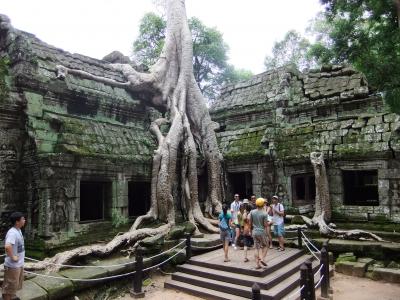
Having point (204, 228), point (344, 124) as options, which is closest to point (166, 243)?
point (204, 228)

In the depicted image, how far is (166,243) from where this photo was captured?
7.97m

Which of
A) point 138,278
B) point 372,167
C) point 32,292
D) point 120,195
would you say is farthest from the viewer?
Result: point 372,167

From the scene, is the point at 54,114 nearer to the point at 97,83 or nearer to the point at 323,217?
the point at 97,83

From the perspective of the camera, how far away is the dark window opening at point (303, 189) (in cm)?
1030

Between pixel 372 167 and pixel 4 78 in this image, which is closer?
pixel 4 78

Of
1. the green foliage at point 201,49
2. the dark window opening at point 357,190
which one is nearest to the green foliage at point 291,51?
the green foliage at point 201,49

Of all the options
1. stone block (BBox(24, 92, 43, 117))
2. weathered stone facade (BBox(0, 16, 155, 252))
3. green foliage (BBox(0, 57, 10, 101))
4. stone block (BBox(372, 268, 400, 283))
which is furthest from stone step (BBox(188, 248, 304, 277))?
green foliage (BBox(0, 57, 10, 101))

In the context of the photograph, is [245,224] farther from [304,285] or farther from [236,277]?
[304,285]

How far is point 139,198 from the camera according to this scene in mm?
10258

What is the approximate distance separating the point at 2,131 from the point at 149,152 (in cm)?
376

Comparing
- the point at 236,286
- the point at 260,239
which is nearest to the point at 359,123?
the point at 260,239

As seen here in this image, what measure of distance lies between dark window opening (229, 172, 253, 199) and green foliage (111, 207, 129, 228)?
15.1 ft

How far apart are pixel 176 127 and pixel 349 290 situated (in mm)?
6254

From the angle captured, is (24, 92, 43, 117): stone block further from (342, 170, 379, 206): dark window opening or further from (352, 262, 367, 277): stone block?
(342, 170, 379, 206): dark window opening
